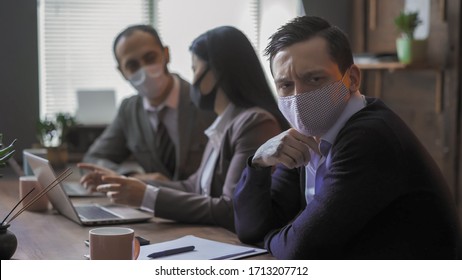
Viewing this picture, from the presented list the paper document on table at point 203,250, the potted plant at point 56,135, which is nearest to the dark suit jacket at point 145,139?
the potted plant at point 56,135

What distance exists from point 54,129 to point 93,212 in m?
1.05

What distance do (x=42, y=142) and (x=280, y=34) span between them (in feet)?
5.39

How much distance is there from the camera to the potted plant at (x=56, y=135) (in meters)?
2.85

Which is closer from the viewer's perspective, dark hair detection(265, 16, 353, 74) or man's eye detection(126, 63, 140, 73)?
dark hair detection(265, 16, 353, 74)

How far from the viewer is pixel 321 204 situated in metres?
1.41

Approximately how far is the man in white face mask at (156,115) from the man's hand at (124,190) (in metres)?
0.75

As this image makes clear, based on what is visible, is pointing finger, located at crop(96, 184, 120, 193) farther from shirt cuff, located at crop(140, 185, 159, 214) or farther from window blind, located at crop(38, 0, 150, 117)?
window blind, located at crop(38, 0, 150, 117)

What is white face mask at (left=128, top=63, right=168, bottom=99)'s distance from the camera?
2787 millimetres

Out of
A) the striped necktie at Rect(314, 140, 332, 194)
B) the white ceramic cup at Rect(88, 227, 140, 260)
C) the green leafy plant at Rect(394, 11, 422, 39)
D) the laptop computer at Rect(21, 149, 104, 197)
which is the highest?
the green leafy plant at Rect(394, 11, 422, 39)

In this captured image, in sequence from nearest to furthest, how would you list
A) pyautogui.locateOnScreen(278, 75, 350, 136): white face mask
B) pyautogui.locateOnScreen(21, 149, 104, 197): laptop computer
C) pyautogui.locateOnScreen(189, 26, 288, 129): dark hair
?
pyautogui.locateOnScreen(278, 75, 350, 136): white face mask < pyautogui.locateOnScreen(189, 26, 288, 129): dark hair < pyautogui.locateOnScreen(21, 149, 104, 197): laptop computer

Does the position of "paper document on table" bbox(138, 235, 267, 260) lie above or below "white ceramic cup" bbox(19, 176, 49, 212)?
above

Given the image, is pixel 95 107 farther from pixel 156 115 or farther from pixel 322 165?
pixel 322 165

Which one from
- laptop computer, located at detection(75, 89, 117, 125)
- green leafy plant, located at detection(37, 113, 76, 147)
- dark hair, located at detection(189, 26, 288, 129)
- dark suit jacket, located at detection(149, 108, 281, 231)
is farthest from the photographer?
laptop computer, located at detection(75, 89, 117, 125)

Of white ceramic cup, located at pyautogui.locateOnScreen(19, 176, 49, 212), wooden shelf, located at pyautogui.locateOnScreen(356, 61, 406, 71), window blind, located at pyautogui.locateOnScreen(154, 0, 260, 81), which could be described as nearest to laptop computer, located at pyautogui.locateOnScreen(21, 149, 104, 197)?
white ceramic cup, located at pyautogui.locateOnScreen(19, 176, 49, 212)
